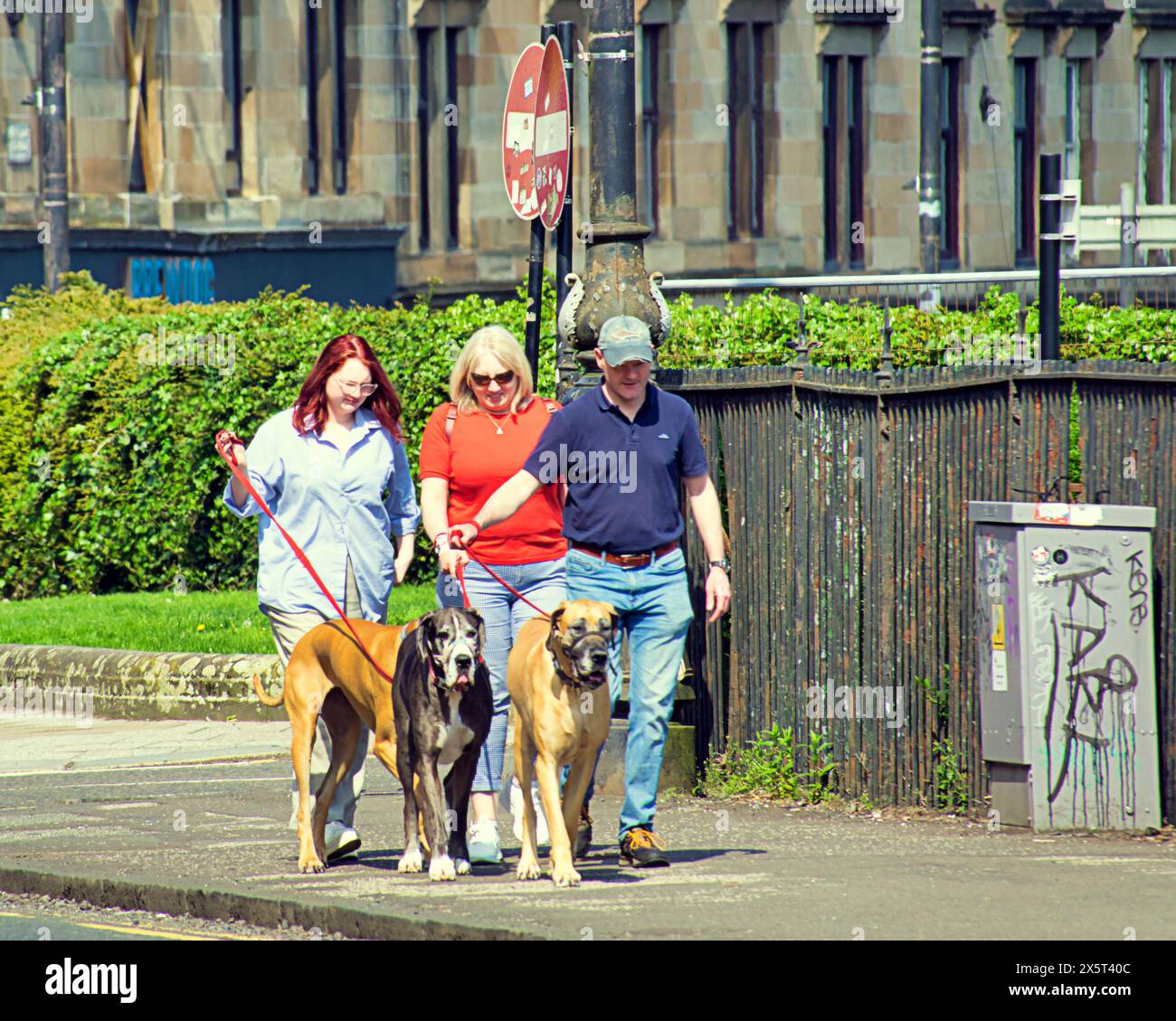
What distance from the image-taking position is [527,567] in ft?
30.9

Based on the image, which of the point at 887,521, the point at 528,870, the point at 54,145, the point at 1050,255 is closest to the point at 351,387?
the point at 528,870

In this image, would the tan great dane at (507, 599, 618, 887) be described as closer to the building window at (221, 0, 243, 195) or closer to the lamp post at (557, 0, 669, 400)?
the lamp post at (557, 0, 669, 400)

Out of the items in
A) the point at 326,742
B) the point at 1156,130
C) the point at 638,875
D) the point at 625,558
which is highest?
the point at 1156,130

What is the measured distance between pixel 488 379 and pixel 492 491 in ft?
1.43

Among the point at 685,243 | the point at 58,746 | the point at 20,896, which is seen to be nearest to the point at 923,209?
the point at 685,243

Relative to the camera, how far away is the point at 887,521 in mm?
10422

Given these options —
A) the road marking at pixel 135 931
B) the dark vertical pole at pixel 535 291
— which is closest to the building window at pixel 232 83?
the dark vertical pole at pixel 535 291

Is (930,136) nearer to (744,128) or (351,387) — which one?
(744,128)

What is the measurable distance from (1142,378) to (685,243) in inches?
976

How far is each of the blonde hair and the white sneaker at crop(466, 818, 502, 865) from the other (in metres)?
1.61

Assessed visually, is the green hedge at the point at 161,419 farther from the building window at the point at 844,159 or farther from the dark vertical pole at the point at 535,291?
the building window at the point at 844,159

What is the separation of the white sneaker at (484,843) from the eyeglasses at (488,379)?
168cm

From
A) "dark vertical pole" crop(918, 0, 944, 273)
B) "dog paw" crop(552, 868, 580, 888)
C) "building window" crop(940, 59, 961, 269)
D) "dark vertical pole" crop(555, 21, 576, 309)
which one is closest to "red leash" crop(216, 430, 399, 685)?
"dog paw" crop(552, 868, 580, 888)

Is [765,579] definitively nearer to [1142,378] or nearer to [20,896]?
[1142,378]
